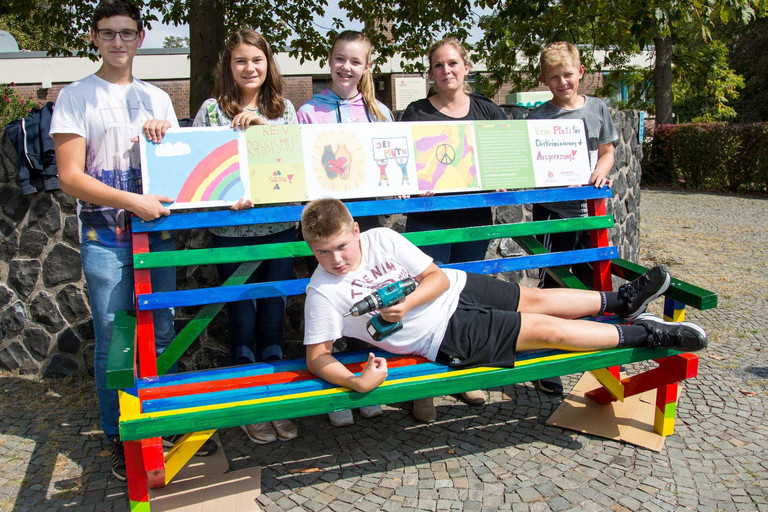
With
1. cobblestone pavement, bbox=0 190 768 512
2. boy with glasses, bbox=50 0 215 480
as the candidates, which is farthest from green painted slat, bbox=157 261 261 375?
cobblestone pavement, bbox=0 190 768 512

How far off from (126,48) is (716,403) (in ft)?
12.5

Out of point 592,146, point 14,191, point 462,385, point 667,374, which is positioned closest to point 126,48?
point 14,191

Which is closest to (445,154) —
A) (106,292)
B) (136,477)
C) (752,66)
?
(106,292)

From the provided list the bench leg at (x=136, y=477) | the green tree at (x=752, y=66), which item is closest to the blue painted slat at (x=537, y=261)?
the bench leg at (x=136, y=477)

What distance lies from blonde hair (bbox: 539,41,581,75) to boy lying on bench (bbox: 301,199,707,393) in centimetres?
145

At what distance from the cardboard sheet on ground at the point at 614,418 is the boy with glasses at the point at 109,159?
2356 mm

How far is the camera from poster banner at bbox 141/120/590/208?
3.20m

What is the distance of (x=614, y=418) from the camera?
3529 millimetres

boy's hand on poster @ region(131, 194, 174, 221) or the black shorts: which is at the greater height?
boy's hand on poster @ region(131, 194, 174, 221)

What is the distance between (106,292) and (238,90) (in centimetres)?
127

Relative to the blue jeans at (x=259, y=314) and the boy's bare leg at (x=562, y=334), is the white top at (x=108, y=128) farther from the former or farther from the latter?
the boy's bare leg at (x=562, y=334)

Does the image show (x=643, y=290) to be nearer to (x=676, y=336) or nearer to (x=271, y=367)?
(x=676, y=336)

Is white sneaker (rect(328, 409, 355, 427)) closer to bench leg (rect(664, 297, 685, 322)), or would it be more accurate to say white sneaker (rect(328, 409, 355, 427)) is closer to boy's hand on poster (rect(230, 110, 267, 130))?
boy's hand on poster (rect(230, 110, 267, 130))

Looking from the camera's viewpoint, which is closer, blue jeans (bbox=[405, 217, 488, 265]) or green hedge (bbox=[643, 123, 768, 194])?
blue jeans (bbox=[405, 217, 488, 265])
